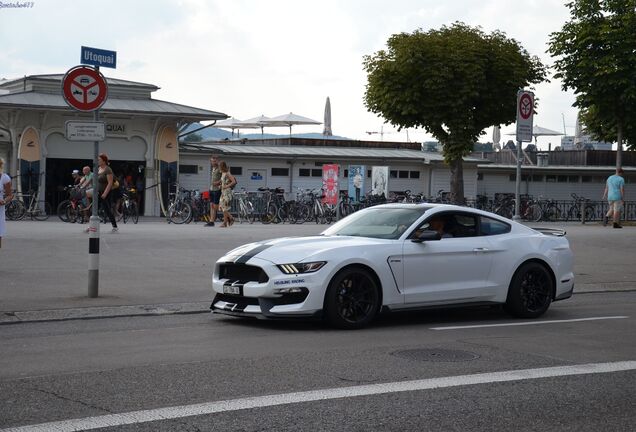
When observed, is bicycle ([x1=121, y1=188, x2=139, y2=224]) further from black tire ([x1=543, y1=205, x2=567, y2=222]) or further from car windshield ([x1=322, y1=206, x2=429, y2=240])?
black tire ([x1=543, y1=205, x2=567, y2=222])

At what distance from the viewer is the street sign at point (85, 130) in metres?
12.7

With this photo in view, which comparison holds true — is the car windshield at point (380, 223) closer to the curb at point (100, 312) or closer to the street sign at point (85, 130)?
the curb at point (100, 312)

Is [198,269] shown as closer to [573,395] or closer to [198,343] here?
[198,343]

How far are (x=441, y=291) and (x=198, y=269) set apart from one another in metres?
6.19

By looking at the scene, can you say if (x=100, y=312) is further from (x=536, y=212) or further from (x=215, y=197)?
(x=536, y=212)

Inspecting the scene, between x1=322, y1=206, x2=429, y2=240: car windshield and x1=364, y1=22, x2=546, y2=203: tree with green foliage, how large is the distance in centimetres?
3219

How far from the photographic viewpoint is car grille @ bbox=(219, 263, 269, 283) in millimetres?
10750

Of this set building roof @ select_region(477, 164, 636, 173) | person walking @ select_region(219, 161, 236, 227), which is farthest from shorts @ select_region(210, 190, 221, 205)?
building roof @ select_region(477, 164, 636, 173)

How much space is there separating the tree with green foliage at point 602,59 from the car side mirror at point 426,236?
24.1 meters

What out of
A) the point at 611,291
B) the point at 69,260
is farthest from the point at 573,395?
the point at 69,260

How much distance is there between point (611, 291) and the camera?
16.3 metres

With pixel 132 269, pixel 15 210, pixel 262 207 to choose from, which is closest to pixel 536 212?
pixel 262 207

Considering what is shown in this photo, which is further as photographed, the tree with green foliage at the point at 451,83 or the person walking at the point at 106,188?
the tree with green foliage at the point at 451,83

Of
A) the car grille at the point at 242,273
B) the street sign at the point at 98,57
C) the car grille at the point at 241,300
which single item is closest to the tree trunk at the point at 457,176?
the street sign at the point at 98,57
